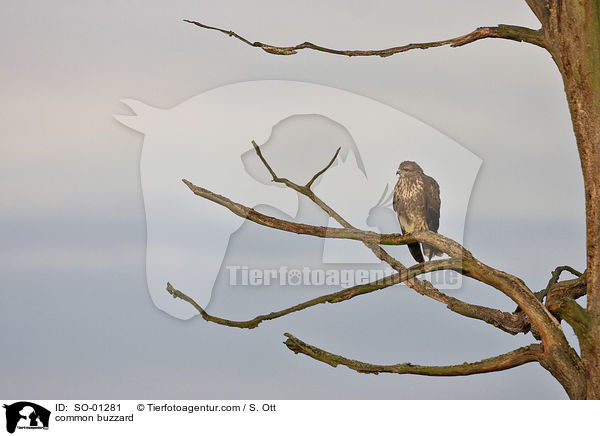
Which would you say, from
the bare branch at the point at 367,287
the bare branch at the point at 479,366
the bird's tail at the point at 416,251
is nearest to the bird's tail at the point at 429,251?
the bird's tail at the point at 416,251

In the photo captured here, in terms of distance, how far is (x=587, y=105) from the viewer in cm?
661

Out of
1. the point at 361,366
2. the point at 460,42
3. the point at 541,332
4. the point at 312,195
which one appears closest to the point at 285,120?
the point at 312,195

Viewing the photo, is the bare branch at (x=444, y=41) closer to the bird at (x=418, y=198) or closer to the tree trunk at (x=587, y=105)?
the tree trunk at (x=587, y=105)

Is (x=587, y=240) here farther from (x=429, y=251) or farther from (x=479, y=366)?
(x=429, y=251)

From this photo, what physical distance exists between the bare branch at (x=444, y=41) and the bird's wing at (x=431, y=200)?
4.37 metres

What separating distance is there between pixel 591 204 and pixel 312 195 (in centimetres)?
279

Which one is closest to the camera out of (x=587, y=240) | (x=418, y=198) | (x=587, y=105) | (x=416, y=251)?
(x=587, y=105)

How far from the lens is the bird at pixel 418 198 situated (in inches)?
438

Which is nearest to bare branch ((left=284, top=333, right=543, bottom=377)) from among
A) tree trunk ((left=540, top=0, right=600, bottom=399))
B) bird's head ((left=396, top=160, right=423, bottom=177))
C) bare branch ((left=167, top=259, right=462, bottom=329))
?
tree trunk ((left=540, top=0, right=600, bottom=399))

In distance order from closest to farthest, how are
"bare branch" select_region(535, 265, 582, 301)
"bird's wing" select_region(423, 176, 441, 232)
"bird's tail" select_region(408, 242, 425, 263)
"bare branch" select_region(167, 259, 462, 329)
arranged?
"bare branch" select_region(167, 259, 462, 329) → "bare branch" select_region(535, 265, 582, 301) → "bird's tail" select_region(408, 242, 425, 263) → "bird's wing" select_region(423, 176, 441, 232)

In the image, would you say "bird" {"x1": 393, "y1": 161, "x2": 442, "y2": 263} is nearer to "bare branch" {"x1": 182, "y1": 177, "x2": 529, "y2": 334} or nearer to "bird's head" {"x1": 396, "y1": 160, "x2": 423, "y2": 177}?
"bird's head" {"x1": 396, "y1": 160, "x2": 423, "y2": 177}

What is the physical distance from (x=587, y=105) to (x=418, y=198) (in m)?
4.66

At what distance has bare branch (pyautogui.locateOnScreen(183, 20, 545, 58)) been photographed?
674 centimetres

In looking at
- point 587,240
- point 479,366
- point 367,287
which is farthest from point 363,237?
point 587,240
